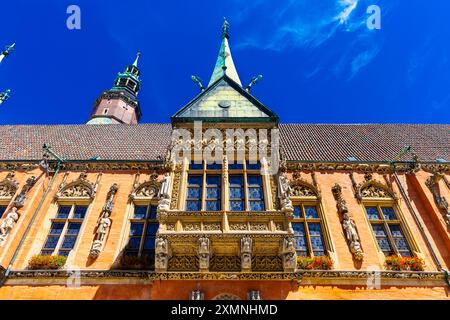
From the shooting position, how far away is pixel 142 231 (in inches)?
439

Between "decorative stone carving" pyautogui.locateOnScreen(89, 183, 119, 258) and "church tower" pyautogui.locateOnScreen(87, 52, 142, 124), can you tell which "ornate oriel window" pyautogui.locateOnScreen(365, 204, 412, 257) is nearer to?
"decorative stone carving" pyautogui.locateOnScreen(89, 183, 119, 258)

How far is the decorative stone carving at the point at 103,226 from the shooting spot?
407 inches

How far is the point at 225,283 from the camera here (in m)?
9.10

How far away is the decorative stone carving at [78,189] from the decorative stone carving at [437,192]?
12.4m

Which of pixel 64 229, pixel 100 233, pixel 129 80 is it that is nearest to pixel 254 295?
pixel 100 233

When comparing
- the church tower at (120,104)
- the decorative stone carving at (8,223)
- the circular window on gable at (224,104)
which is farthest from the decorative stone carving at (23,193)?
the church tower at (120,104)

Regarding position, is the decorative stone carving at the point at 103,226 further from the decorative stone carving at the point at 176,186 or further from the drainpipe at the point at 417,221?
the drainpipe at the point at 417,221

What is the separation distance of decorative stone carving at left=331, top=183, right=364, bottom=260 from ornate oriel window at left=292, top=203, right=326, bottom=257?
76 cm

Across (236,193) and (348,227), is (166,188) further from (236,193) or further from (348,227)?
(348,227)

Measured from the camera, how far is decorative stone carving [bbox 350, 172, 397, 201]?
486 inches

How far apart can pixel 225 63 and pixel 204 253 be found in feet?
36.2
